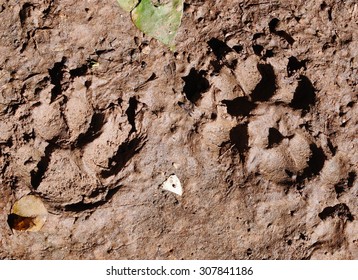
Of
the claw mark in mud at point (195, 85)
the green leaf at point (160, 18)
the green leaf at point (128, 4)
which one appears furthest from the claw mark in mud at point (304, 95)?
the green leaf at point (128, 4)

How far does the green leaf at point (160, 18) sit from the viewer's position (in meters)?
2.46

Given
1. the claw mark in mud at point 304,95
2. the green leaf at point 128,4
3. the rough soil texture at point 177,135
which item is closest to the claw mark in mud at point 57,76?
the rough soil texture at point 177,135

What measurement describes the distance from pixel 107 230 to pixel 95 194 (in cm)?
21

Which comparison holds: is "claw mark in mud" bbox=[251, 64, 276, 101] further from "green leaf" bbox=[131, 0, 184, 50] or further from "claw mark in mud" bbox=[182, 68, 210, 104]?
"green leaf" bbox=[131, 0, 184, 50]

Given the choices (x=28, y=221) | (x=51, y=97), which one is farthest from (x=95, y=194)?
(x=51, y=97)

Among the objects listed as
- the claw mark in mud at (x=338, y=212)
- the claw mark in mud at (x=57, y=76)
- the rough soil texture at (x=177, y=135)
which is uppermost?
the claw mark in mud at (x=57, y=76)

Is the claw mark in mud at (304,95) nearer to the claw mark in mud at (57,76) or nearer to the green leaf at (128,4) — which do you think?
the green leaf at (128,4)

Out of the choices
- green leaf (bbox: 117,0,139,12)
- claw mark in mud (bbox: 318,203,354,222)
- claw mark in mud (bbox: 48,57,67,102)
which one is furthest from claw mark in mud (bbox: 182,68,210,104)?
claw mark in mud (bbox: 318,203,354,222)

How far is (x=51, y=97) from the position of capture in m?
2.42

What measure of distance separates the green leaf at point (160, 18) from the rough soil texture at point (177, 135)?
46mm

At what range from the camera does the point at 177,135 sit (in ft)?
8.04

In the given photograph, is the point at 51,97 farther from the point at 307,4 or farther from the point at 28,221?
the point at 307,4

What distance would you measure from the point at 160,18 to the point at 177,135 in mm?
666

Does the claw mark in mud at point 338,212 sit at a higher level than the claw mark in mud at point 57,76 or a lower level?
lower
